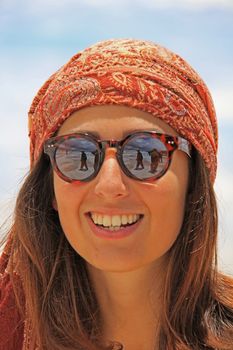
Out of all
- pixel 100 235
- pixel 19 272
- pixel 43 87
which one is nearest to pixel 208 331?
pixel 100 235

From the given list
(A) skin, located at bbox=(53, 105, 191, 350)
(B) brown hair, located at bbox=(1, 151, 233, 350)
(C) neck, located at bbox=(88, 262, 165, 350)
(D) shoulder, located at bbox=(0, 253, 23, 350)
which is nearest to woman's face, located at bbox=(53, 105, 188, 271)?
(A) skin, located at bbox=(53, 105, 191, 350)

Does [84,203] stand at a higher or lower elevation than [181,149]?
lower

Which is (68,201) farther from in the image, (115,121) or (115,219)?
(115,121)

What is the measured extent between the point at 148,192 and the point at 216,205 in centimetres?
39

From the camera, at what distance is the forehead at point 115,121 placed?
288cm

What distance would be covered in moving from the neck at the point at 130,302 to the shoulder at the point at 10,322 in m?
0.39

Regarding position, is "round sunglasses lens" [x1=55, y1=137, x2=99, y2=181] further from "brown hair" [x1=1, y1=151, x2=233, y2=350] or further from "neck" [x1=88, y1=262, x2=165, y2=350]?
"neck" [x1=88, y1=262, x2=165, y2=350]

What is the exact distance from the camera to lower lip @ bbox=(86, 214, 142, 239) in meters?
2.93

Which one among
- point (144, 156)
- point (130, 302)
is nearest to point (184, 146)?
point (144, 156)

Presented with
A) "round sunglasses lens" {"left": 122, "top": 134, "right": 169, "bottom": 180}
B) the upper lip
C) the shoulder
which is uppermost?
"round sunglasses lens" {"left": 122, "top": 134, "right": 169, "bottom": 180}

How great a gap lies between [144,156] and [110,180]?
0.57 ft

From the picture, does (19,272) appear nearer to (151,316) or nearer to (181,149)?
(151,316)

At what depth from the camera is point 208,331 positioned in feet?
10.3

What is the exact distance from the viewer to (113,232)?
295cm
